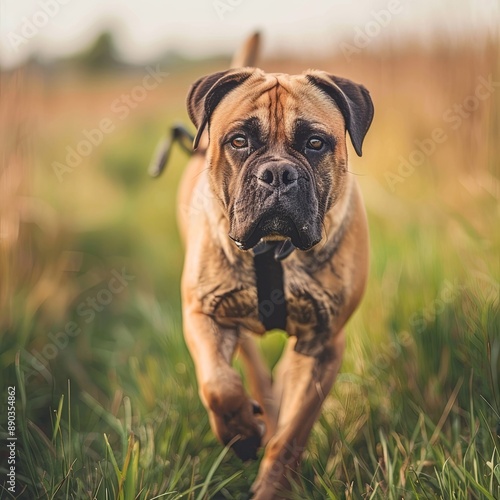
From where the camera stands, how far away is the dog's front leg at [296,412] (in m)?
3.28

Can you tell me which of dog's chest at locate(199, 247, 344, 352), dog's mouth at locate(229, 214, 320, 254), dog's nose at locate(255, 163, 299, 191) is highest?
dog's nose at locate(255, 163, 299, 191)

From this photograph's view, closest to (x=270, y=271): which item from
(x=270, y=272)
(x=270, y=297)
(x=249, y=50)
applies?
(x=270, y=272)

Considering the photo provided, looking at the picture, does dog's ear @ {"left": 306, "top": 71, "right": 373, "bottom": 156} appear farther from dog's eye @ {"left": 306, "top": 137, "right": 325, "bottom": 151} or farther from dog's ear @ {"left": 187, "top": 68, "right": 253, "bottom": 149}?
dog's ear @ {"left": 187, "top": 68, "right": 253, "bottom": 149}

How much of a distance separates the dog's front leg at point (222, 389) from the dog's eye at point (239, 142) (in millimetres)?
778

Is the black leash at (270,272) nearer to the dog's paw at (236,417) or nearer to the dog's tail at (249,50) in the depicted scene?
the dog's paw at (236,417)

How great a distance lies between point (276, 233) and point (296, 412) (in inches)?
37.0

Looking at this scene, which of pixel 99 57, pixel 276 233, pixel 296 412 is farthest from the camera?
pixel 99 57

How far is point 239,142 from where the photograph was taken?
115 inches

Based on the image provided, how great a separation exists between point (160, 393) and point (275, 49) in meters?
4.49

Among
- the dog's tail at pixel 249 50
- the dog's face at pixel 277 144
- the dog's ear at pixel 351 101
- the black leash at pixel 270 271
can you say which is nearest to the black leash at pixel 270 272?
the black leash at pixel 270 271

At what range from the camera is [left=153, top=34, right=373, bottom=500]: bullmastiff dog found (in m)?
2.82

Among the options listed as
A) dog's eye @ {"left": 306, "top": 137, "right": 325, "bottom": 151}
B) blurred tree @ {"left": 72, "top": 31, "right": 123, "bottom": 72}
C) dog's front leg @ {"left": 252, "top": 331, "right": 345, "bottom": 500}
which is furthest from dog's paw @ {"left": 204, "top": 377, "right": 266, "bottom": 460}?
blurred tree @ {"left": 72, "top": 31, "right": 123, "bottom": 72}

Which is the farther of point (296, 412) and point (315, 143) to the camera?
point (296, 412)

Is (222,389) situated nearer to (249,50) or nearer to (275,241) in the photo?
(275,241)
